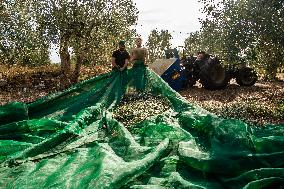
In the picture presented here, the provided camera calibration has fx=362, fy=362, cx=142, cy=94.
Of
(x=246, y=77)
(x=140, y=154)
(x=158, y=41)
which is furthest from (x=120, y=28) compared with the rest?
(x=158, y=41)

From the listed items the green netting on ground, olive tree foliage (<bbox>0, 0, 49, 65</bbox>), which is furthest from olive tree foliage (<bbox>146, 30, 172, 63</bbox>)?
the green netting on ground

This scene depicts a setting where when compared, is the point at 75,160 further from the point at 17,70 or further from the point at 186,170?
the point at 17,70

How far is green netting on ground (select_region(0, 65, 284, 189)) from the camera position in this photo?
4.29 m

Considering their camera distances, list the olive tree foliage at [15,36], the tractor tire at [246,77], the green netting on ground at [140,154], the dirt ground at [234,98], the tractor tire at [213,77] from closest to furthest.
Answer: the green netting on ground at [140,154] → the dirt ground at [234,98] → the tractor tire at [213,77] → the tractor tire at [246,77] → the olive tree foliage at [15,36]

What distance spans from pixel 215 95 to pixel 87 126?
8058 mm

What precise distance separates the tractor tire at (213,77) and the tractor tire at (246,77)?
884mm

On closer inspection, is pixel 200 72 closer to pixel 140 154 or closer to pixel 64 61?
pixel 64 61

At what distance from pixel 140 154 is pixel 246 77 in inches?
490

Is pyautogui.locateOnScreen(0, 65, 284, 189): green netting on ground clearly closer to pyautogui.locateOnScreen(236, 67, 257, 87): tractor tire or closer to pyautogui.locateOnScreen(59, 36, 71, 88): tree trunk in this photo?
A: pyautogui.locateOnScreen(236, 67, 257, 87): tractor tire

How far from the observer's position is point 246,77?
16656mm

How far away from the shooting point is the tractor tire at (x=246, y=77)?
1646 centimetres

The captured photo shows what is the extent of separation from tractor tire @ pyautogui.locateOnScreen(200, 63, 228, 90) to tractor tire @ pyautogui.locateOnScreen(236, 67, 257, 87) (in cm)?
88

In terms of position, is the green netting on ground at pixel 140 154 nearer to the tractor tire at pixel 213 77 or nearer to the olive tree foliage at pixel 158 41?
the tractor tire at pixel 213 77

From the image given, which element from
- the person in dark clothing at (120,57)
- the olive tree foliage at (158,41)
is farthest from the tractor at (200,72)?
the olive tree foliage at (158,41)
